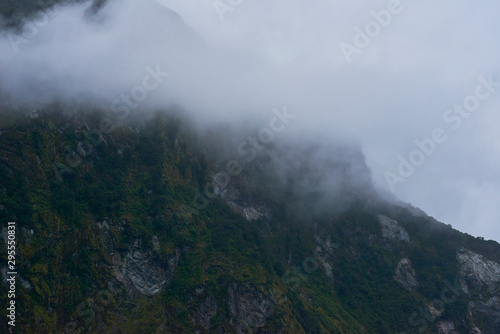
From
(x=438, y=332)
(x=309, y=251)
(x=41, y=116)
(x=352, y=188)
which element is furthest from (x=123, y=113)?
(x=438, y=332)

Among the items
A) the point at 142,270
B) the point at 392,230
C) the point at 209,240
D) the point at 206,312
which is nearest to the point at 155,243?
the point at 142,270

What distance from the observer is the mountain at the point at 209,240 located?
353 feet

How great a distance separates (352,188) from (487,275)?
51277 mm

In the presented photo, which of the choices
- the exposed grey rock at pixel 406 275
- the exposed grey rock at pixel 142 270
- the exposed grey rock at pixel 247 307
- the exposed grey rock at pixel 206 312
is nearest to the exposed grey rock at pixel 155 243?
the exposed grey rock at pixel 142 270

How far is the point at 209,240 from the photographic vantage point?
439 feet

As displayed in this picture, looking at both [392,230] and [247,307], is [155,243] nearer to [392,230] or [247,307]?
[247,307]

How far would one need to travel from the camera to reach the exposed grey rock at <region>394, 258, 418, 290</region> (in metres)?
162

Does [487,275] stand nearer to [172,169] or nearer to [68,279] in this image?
[172,169]

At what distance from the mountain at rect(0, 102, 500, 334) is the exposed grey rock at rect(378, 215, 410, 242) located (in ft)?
1.36

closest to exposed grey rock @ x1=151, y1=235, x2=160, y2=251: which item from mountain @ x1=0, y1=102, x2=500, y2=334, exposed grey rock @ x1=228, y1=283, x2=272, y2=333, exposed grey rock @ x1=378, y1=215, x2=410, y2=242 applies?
mountain @ x1=0, y1=102, x2=500, y2=334

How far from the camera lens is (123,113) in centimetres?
14088

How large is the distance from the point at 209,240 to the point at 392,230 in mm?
68784

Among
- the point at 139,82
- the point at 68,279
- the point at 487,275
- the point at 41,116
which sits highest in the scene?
the point at 487,275

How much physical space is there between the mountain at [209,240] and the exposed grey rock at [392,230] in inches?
16.3
